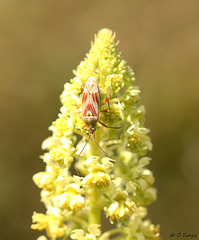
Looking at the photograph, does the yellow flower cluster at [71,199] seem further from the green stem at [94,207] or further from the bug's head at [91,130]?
the bug's head at [91,130]

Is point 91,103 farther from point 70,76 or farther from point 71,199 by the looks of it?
point 70,76

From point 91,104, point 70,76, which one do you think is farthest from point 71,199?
point 70,76

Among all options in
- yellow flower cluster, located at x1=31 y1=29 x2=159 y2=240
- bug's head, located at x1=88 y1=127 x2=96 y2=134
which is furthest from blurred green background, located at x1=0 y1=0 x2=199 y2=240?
bug's head, located at x1=88 y1=127 x2=96 y2=134

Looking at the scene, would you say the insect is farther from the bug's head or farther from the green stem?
the green stem
